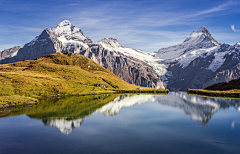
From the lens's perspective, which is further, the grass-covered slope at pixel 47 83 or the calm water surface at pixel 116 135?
the grass-covered slope at pixel 47 83

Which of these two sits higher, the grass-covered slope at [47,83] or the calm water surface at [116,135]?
the grass-covered slope at [47,83]

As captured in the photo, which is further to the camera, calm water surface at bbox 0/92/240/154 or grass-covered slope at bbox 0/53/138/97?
grass-covered slope at bbox 0/53/138/97

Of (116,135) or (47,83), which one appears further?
(47,83)

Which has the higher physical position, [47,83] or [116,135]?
[47,83]

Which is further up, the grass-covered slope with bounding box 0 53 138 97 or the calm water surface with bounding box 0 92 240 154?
the grass-covered slope with bounding box 0 53 138 97

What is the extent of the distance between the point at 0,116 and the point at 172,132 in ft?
146

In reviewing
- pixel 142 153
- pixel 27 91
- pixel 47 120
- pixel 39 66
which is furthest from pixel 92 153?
pixel 39 66

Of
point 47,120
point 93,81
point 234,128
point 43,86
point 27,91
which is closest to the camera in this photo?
point 234,128

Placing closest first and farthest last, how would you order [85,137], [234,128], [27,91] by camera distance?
[85,137] < [234,128] < [27,91]

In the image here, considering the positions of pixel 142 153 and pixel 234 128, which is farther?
pixel 234 128

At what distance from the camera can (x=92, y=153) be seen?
96.2 feet

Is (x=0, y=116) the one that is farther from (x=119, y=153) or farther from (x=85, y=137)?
(x=119, y=153)

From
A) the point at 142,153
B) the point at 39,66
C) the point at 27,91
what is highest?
the point at 39,66

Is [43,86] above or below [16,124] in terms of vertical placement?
above
